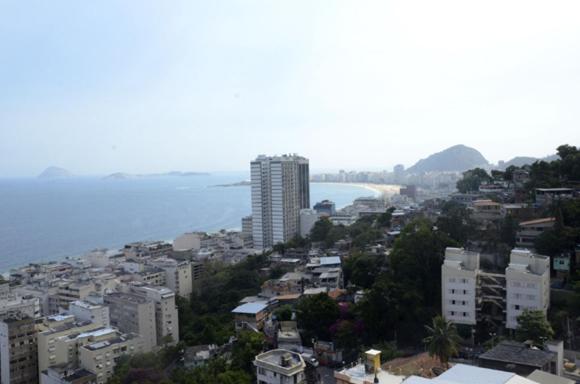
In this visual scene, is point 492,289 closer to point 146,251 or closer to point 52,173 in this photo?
point 146,251

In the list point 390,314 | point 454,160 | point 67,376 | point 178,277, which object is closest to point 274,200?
point 178,277

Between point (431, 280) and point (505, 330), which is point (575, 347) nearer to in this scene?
point (505, 330)

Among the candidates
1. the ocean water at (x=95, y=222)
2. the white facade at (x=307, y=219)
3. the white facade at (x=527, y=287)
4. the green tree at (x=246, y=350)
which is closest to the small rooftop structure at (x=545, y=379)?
the white facade at (x=527, y=287)

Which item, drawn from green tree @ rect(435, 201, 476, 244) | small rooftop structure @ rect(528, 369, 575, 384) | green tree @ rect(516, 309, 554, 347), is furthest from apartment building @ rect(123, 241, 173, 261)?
Result: small rooftop structure @ rect(528, 369, 575, 384)

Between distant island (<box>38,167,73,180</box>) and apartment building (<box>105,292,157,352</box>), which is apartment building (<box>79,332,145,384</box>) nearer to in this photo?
apartment building (<box>105,292,157,352</box>)

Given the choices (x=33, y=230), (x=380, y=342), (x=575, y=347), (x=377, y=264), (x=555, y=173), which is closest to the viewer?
(x=575, y=347)

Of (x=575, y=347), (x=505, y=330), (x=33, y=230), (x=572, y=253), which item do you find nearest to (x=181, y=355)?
(x=505, y=330)

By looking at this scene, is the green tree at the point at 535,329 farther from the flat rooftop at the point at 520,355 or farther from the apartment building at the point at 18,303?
the apartment building at the point at 18,303
